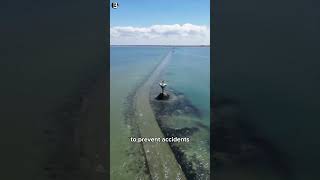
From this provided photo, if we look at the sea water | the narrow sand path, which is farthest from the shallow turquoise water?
the narrow sand path

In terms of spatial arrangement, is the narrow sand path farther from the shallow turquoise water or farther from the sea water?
the shallow turquoise water

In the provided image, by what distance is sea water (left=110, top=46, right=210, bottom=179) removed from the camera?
7.04 meters

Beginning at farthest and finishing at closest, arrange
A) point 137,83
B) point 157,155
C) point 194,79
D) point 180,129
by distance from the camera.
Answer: point 137,83 < point 194,79 < point 180,129 < point 157,155

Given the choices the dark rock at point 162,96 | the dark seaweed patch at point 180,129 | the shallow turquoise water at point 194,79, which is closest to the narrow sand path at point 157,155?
the dark seaweed patch at point 180,129

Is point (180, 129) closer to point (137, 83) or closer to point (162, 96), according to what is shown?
point (162, 96)

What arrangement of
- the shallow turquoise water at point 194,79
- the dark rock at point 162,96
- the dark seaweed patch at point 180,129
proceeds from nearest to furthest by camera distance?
1. the dark seaweed patch at point 180,129
2. the shallow turquoise water at point 194,79
3. the dark rock at point 162,96

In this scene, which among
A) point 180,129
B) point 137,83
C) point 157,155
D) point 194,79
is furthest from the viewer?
point 137,83

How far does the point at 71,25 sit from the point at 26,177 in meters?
3.63

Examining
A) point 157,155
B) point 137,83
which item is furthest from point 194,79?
point 157,155

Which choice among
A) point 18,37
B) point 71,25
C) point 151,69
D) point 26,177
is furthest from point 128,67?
point 26,177

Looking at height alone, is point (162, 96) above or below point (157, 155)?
above

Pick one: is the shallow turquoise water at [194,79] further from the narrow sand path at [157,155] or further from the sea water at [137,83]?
the narrow sand path at [157,155]

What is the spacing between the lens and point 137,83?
1036 centimetres

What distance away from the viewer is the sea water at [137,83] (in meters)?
7.04
